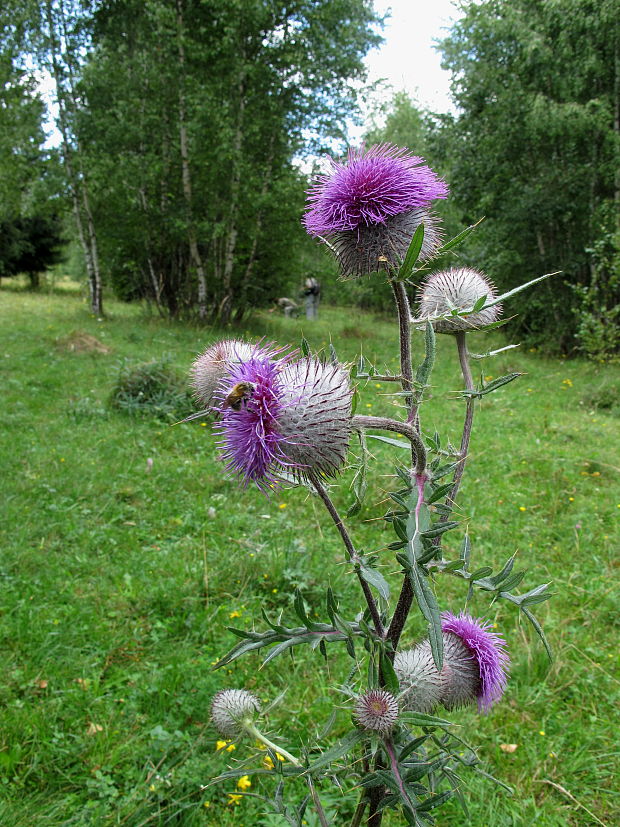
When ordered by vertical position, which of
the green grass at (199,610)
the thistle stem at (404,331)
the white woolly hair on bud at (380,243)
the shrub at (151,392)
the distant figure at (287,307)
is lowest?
the green grass at (199,610)

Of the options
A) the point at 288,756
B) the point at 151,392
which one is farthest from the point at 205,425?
the point at 151,392

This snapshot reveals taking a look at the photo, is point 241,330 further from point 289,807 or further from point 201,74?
point 289,807

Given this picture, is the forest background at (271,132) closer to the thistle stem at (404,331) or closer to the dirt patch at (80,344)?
the dirt patch at (80,344)

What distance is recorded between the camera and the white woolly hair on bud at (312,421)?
1.25 meters

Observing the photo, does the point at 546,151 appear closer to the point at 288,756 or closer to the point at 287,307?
the point at 287,307

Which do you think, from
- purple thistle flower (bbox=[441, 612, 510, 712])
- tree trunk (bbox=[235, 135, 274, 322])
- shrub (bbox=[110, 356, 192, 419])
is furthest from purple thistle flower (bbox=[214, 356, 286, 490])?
tree trunk (bbox=[235, 135, 274, 322])

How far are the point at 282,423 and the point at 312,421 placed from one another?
2.7 inches

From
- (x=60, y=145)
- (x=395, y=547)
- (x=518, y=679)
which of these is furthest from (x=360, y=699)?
(x=60, y=145)

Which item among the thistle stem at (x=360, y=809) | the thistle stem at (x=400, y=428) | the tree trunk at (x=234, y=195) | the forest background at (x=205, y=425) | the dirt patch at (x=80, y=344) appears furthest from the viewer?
the tree trunk at (x=234, y=195)

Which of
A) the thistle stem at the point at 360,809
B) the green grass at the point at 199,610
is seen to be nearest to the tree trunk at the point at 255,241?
the green grass at the point at 199,610

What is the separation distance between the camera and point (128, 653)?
11.0ft

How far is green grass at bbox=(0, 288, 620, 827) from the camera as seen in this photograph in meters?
2.60

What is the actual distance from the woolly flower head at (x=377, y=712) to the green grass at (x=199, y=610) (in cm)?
50

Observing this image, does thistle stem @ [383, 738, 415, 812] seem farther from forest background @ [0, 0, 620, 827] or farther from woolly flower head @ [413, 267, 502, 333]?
woolly flower head @ [413, 267, 502, 333]
